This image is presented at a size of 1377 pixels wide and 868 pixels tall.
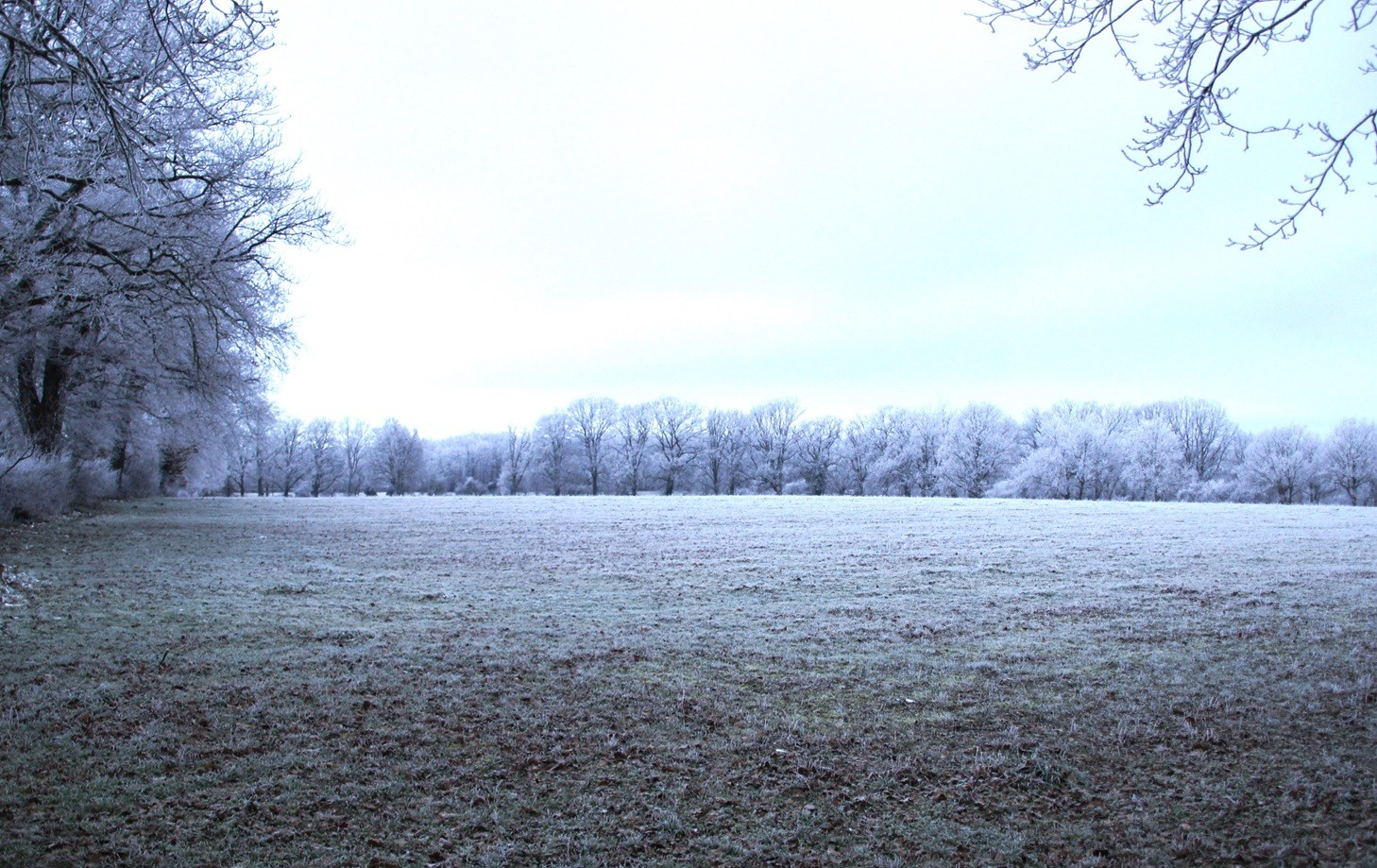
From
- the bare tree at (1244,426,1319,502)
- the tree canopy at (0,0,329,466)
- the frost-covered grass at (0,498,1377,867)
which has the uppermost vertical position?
the tree canopy at (0,0,329,466)

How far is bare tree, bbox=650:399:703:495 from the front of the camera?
3520 inches

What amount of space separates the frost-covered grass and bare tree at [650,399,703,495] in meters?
73.6

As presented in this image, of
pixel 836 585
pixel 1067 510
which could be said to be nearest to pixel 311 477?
pixel 1067 510

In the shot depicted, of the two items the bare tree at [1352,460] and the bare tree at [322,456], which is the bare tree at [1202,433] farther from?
the bare tree at [322,456]

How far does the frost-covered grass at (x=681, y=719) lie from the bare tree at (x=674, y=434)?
241ft

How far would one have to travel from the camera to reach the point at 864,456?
8944 cm

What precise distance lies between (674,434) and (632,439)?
17.3 feet

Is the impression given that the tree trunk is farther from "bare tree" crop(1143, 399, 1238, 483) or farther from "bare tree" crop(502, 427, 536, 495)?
"bare tree" crop(1143, 399, 1238, 483)

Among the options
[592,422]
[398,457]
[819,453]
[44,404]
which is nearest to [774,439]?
[819,453]

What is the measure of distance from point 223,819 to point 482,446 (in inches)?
4601

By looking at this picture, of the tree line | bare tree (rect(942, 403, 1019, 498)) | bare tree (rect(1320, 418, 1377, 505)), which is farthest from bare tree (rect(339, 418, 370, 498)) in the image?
bare tree (rect(1320, 418, 1377, 505))

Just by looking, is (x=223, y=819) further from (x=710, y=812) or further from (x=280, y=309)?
(x=280, y=309)

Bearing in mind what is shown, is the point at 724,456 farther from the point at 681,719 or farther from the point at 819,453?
→ the point at 681,719

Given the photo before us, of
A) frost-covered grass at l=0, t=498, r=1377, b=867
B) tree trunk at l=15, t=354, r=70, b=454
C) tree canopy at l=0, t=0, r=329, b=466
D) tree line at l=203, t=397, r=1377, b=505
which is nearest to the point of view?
frost-covered grass at l=0, t=498, r=1377, b=867
